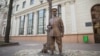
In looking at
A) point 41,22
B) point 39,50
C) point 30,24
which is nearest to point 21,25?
point 30,24

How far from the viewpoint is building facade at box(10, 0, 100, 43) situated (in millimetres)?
13266

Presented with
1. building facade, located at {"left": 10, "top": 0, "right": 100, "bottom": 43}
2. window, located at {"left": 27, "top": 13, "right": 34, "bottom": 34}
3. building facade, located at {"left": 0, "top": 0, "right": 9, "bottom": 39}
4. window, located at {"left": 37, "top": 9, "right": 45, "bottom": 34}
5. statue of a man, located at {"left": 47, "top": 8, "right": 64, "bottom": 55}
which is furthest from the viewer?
building facade, located at {"left": 0, "top": 0, "right": 9, "bottom": 39}

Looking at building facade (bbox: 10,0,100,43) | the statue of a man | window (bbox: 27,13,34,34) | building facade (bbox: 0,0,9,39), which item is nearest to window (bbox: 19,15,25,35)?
building facade (bbox: 10,0,100,43)

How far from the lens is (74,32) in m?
14.1

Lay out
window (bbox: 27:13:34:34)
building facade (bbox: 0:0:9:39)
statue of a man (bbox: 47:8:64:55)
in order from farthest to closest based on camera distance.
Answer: building facade (bbox: 0:0:9:39)
window (bbox: 27:13:34:34)
statue of a man (bbox: 47:8:64:55)

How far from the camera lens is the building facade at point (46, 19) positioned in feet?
43.5

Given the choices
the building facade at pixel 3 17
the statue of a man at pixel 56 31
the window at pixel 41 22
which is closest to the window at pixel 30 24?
the window at pixel 41 22

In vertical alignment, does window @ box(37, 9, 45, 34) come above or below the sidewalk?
above

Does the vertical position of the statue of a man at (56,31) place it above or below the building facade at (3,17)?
below

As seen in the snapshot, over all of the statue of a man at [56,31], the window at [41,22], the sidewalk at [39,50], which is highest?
the window at [41,22]

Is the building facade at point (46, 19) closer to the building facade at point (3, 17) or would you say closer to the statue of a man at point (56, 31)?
the building facade at point (3, 17)

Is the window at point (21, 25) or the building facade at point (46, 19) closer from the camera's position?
the building facade at point (46, 19)

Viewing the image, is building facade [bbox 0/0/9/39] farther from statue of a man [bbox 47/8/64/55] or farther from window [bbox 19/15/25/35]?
statue of a man [bbox 47/8/64/55]

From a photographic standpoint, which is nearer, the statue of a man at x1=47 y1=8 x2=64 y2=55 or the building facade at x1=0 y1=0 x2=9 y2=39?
the statue of a man at x1=47 y1=8 x2=64 y2=55
